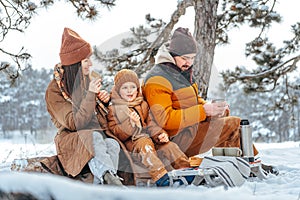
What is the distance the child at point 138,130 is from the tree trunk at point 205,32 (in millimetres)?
2263

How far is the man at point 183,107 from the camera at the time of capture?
2.42 meters

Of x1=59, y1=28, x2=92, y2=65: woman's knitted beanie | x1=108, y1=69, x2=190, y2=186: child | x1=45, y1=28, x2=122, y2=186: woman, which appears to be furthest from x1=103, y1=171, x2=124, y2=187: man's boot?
x1=59, y1=28, x2=92, y2=65: woman's knitted beanie

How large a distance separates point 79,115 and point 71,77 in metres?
0.25

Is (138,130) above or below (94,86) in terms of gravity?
below

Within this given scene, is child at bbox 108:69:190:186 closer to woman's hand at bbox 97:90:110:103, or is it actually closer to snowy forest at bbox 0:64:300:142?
A: woman's hand at bbox 97:90:110:103

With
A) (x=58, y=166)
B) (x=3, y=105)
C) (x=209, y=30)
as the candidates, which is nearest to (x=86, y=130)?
(x=58, y=166)

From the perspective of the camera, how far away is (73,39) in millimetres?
2316

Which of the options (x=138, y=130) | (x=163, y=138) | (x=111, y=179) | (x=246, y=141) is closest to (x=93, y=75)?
(x=138, y=130)

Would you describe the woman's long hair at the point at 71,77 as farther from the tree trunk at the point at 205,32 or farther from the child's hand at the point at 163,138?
the tree trunk at the point at 205,32

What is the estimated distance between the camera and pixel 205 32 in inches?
185

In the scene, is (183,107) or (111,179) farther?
(183,107)

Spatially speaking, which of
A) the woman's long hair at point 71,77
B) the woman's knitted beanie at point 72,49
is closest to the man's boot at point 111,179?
the woman's long hair at point 71,77

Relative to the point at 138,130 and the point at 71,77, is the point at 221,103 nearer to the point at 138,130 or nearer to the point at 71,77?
the point at 138,130

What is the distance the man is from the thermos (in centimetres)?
6
